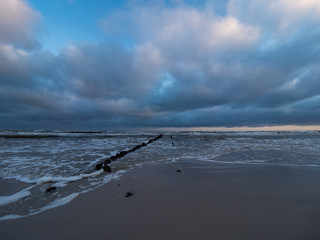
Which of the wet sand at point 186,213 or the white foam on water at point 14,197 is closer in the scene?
the wet sand at point 186,213

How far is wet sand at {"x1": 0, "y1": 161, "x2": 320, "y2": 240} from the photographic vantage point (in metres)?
2.19

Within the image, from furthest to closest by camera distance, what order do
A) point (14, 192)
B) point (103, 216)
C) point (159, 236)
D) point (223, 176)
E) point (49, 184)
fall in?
point (223, 176), point (49, 184), point (14, 192), point (103, 216), point (159, 236)

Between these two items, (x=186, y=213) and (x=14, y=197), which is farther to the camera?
(x=14, y=197)

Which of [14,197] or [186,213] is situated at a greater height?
[186,213]

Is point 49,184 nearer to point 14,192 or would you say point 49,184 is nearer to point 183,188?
point 14,192

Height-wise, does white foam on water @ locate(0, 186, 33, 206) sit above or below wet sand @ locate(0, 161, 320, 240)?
below

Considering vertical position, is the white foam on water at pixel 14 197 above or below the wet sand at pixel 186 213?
below

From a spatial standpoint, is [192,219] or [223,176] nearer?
[192,219]

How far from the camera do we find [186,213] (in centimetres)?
267

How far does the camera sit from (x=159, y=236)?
6.92ft

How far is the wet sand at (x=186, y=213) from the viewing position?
86.0 inches

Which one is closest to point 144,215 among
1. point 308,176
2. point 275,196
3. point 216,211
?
→ point 216,211

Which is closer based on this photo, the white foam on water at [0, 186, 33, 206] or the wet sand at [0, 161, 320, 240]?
the wet sand at [0, 161, 320, 240]

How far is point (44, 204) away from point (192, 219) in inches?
125
